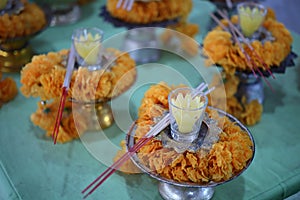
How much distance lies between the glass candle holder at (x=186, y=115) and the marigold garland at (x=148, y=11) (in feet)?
1.77

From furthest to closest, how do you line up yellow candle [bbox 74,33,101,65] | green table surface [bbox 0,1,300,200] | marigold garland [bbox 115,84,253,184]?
yellow candle [bbox 74,33,101,65] < green table surface [bbox 0,1,300,200] < marigold garland [bbox 115,84,253,184]

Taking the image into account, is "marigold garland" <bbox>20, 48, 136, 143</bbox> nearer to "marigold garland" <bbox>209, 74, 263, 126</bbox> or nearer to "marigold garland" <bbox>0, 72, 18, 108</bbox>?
"marigold garland" <bbox>0, 72, 18, 108</bbox>

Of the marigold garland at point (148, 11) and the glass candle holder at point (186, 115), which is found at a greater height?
the glass candle holder at point (186, 115)

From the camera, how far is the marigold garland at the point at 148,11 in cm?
138

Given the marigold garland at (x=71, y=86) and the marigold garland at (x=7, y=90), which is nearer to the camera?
the marigold garland at (x=71, y=86)

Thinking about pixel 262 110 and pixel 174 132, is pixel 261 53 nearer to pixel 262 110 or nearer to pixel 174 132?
pixel 262 110

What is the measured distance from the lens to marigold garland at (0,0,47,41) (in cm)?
133

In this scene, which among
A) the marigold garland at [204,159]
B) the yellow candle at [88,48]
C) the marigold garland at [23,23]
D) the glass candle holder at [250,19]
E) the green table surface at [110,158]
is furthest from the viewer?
the marigold garland at [23,23]

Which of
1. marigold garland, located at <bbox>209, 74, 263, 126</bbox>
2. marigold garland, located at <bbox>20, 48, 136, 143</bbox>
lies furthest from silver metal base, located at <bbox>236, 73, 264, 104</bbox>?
marigold garland, located at <bbox>20, 48, 136, 143</bbox>

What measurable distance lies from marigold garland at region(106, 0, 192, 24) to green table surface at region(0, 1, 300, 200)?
188mm

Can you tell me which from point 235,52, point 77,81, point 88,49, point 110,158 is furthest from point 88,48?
point 235,52

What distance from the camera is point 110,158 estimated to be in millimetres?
1048

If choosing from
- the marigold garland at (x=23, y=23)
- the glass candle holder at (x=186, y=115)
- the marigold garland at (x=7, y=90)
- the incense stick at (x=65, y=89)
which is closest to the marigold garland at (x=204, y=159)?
the glass candle holder at (x=186, y=115)

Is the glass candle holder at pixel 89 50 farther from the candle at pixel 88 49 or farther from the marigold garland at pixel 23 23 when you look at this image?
the marigold garland at pixel 23 23
